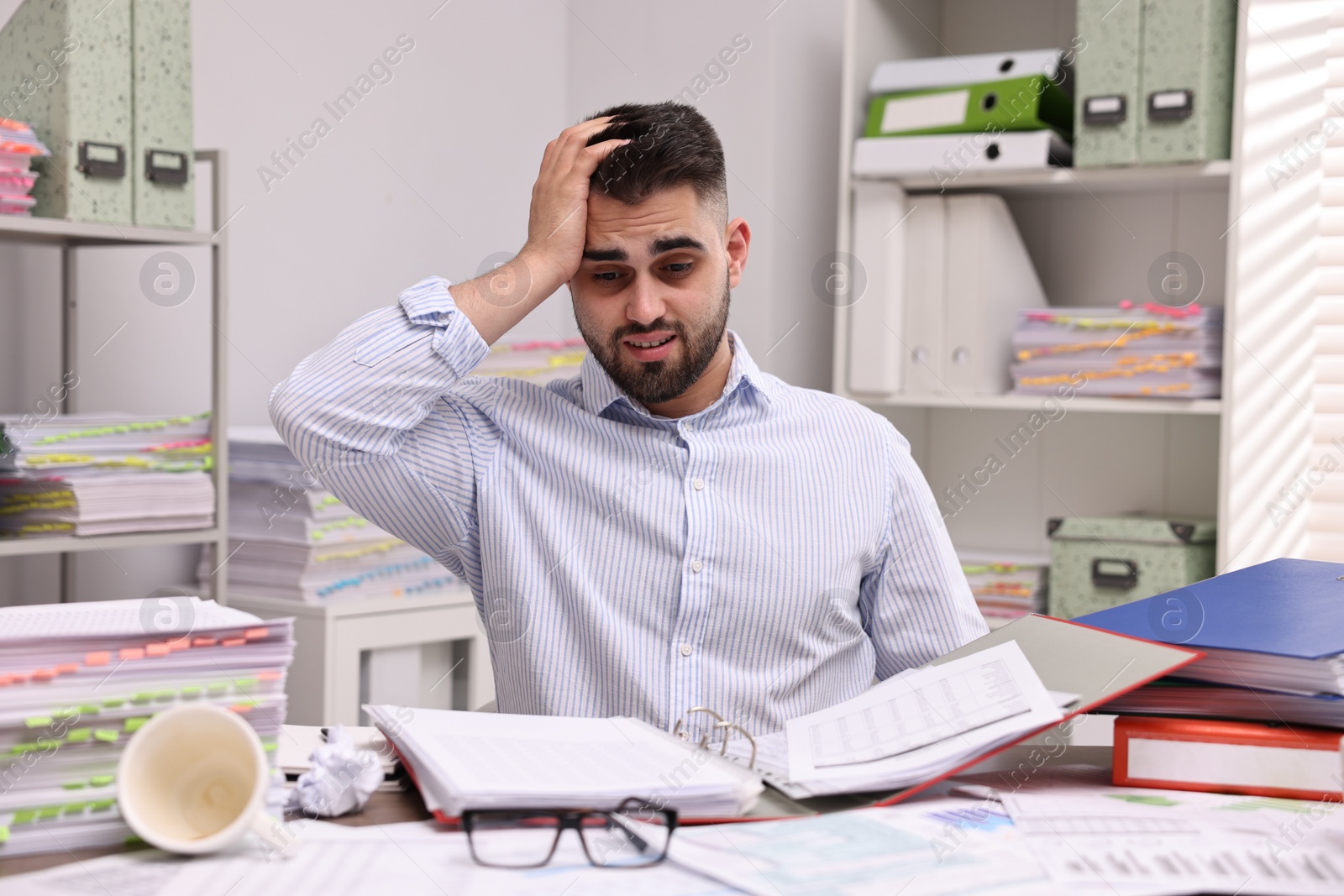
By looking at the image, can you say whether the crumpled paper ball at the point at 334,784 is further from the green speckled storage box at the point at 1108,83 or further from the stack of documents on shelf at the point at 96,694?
the green speckled storage box at the point at 1108,83

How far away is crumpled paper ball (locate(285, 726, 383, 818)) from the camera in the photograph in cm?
81

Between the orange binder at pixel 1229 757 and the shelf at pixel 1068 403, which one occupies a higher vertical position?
the shelf at pixel 1068 403

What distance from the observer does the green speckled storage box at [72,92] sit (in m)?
1.81

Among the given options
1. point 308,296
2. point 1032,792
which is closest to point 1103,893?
point 1032,792

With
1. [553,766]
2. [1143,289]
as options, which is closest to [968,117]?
[1143,289]

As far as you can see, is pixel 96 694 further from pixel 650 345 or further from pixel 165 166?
pixel 165 166

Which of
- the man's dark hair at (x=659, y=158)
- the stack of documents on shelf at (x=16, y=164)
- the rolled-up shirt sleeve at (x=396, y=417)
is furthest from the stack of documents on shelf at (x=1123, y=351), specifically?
the stack of documents on shelf at (x=16, y=164)

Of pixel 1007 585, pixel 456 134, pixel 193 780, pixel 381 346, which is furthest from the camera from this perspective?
pixel 456 134

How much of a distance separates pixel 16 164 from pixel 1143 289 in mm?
2057

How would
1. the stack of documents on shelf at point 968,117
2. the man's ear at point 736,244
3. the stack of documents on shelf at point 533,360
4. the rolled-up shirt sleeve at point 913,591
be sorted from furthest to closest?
1. the stack of documents on shelf at point 533,360
2. the stack of documents on shelf at point 968,117
3. the man's ear at point 736,244
4. the rolled-up shirt sleeve at point 913,591

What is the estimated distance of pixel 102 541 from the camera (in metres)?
1.84

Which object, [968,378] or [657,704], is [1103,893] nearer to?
[657,704]

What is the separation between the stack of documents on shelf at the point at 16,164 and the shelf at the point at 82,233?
1.3 inches

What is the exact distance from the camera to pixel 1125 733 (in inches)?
36.2
